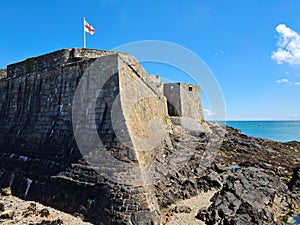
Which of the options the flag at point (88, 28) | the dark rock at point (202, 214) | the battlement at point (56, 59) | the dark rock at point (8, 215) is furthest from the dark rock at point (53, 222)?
the flag at point (88, 28)

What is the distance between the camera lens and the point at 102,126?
8547 millimetres

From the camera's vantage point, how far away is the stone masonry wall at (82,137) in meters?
7.28

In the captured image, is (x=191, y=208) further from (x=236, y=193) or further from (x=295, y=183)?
(x=295, y=183)

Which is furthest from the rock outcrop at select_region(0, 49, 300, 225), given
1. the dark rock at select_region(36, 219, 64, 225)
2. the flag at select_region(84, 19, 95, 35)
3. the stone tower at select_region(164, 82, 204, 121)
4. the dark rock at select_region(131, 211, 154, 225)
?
the stone tower at select_region(164, 82, 204, 121)

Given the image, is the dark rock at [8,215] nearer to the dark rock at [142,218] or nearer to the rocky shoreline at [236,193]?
the dark rock at [142,218]

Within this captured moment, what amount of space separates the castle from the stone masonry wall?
29 millimetres

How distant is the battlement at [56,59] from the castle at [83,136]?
0.05 meters

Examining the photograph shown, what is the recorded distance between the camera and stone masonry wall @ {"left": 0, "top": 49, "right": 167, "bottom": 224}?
7277 millimetres

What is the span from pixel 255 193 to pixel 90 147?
660cm

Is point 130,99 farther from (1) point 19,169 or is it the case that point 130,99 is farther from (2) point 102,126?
(1) point 19,169

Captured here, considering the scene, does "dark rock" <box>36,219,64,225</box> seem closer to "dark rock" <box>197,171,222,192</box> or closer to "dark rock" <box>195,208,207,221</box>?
"dark rock" <box>195,208,207,221</box>

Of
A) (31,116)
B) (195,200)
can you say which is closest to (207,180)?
(195,200)

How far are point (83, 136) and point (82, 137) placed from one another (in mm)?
57

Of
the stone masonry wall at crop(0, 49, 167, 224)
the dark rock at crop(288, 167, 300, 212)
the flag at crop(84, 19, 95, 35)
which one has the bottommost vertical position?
the dark rock at crop(288, 167, 300, 212)
